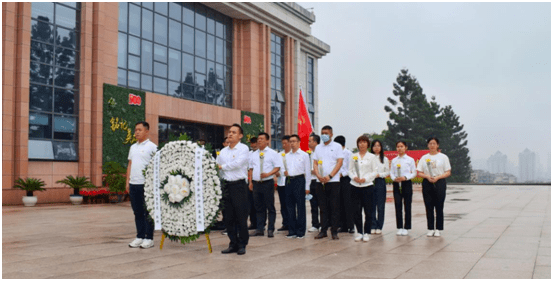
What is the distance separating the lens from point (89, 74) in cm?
2255

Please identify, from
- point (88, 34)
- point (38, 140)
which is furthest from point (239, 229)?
point (88, 34)

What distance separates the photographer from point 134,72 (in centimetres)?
2539

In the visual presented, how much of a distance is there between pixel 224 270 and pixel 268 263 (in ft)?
2.09

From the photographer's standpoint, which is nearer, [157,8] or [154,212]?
[154,212]

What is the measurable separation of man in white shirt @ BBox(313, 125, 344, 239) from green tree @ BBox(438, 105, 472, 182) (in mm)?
59456

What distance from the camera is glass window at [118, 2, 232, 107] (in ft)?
81.5

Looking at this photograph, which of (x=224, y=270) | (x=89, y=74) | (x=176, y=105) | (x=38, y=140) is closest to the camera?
(x=224, y=270)

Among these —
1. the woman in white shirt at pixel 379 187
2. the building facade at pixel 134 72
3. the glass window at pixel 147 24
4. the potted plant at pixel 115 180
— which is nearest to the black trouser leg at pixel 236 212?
the woman in white shirt at pixel 379 187

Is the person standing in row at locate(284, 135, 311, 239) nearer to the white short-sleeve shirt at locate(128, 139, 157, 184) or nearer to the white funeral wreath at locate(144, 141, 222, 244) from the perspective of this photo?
the white funeral wreath at locate(144, 141, 222, 244)

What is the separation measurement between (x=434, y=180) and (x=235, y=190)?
349 cm

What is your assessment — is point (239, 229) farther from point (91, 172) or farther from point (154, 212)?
point (91, 172)

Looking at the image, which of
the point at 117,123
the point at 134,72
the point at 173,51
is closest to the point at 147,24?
the point at 173,51

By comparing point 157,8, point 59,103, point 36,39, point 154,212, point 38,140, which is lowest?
point 154,212

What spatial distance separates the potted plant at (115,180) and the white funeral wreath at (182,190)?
45.6 ft
